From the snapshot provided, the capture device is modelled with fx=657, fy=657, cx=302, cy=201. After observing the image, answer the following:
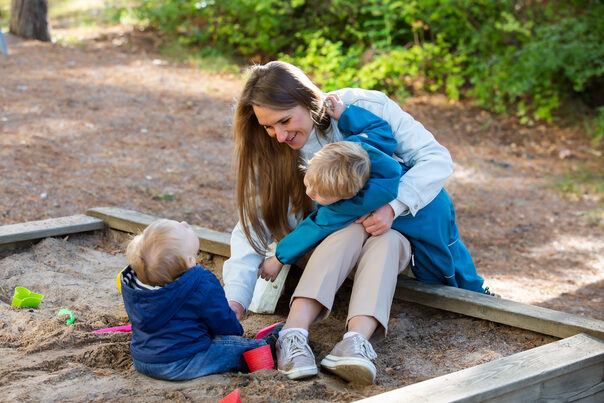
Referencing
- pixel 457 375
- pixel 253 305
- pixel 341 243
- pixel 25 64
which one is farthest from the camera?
pixel 25 64

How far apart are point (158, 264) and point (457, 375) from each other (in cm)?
99

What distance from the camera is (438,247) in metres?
2.69

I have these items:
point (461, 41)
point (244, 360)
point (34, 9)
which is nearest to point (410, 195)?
point (244, 360)

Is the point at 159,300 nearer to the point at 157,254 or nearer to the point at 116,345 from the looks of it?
the point at 157,254

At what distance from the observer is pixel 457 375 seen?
6.39ft

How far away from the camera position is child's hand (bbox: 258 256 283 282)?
8.78 ft

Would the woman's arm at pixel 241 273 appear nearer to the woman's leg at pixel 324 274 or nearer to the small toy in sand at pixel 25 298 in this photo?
the woman's leg at pixel 324 274

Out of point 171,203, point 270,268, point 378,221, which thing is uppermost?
point 378,221

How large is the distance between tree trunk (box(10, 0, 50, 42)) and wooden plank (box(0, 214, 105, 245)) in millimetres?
6015

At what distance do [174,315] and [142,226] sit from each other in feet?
4.92

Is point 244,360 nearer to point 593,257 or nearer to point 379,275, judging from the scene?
point 379,275

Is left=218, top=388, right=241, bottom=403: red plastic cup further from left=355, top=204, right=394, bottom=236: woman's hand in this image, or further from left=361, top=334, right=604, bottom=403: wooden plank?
left=355, top=204, right=394, bottom=236: woman's hand

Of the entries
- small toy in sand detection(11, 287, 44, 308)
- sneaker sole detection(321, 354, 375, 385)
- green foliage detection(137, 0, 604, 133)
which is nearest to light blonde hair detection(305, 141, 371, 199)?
sneaker sole detection(321, 354, 375, 385)

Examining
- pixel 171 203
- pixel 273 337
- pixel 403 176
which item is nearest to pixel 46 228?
pixel 171 203
